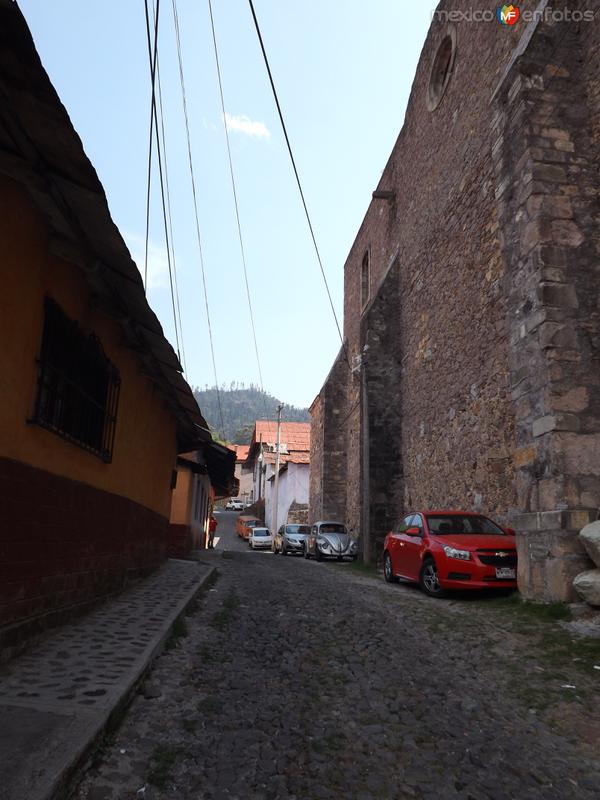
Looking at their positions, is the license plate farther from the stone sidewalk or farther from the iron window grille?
the iron window grille

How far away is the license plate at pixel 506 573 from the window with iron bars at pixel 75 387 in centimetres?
559

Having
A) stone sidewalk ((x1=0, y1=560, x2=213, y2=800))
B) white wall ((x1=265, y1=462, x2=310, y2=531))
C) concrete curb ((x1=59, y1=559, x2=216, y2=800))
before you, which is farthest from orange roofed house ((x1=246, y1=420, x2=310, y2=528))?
concrete curb ((x1=59, y1=559, x2=216, y2=800))

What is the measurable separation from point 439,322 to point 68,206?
11.2 meters

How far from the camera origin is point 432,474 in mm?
14180

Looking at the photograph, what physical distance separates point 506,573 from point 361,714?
16.9 feet

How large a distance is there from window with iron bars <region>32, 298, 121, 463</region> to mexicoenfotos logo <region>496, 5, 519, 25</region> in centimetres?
1011

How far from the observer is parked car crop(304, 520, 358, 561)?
62.4 ft

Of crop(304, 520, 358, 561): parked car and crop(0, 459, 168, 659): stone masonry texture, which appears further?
crop(304, 520, 358, 561): parked car

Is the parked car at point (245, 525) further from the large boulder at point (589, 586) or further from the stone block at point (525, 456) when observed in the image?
the large boulder at point (589, 586)

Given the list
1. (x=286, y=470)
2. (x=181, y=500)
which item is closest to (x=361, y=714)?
(x=181, y=500)

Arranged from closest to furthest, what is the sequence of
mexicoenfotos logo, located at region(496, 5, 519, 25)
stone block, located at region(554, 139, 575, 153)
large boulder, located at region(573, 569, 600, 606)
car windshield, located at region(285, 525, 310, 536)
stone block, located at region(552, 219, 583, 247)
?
large boulder, located at region(573, 569, 600, 606) → stone block, located at region(552, 219, 583, 247) → stone block, located at region(554, 139, 575, 153) → mexicoenfotos logo, located at region(496, 5, 519, 25) → car windshield, located at region(285, 525, 310, 536)

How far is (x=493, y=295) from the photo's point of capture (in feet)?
37.1

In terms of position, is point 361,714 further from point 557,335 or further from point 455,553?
point 557,335

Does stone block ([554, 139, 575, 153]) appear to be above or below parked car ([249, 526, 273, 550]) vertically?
above
